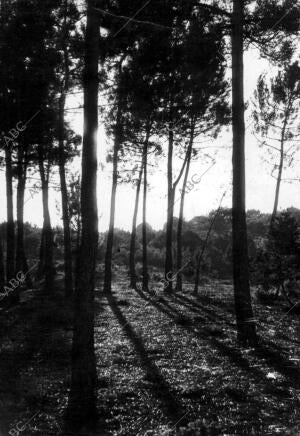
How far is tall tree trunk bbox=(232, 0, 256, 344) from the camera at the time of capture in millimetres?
10562

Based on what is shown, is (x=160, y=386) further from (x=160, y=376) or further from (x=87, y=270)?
(x=87, y=270)

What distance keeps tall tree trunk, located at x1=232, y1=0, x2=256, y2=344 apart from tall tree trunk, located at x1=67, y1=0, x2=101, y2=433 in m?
4.95

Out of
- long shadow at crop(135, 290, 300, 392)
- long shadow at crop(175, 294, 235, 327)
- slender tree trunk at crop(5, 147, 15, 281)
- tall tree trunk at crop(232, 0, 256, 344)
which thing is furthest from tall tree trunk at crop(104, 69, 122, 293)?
long shadow at crop(135, 290, 300, 392)

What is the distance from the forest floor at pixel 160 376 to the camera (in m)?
5.68

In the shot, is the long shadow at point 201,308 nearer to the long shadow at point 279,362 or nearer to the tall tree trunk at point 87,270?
Result: the long shadow at point 279,362

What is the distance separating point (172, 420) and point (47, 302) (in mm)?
11808

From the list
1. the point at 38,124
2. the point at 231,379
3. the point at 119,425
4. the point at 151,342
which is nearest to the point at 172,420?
the point at 119,425

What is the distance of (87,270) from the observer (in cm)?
618

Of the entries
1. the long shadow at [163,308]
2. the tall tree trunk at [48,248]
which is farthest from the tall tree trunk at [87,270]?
the tall tree trunk at [48,248]

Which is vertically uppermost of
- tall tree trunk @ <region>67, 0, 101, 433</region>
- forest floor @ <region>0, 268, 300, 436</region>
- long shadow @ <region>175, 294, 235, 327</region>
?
tall tree trunk @ <region>67, 0, 101, 433</region>

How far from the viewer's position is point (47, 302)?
55.3ft

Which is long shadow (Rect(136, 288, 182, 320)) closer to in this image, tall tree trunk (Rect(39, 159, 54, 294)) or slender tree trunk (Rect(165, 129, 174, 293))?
slender tree trunk (Rect(165, 129, 174, 293))

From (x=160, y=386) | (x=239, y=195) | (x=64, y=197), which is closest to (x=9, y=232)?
(x=64, y=197)

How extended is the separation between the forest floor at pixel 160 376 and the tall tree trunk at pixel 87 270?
0.89ft
